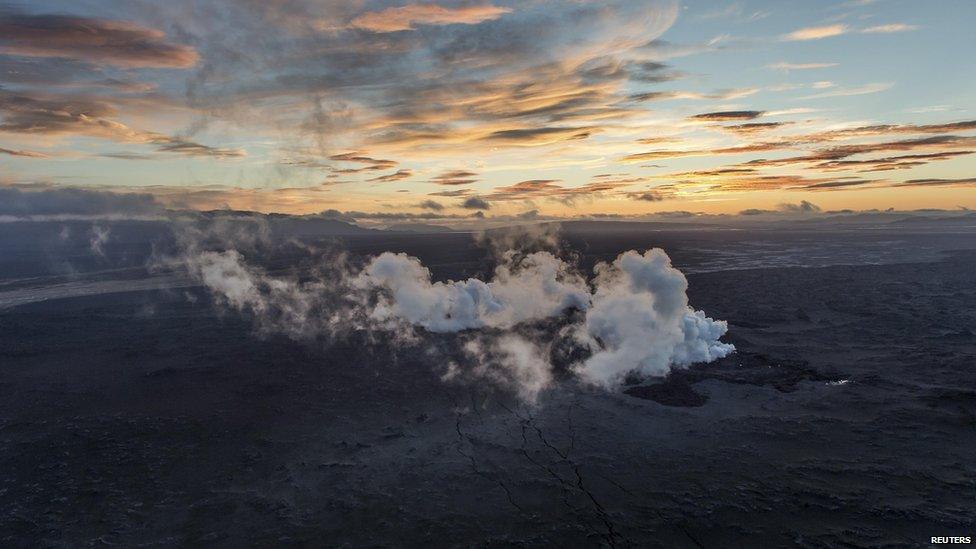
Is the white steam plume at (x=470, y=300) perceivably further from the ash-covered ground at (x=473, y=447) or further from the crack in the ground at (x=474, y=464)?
the crack in the ground at (x=474, y=464)

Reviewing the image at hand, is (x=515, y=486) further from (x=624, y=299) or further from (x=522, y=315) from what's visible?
(x=522, y=315)

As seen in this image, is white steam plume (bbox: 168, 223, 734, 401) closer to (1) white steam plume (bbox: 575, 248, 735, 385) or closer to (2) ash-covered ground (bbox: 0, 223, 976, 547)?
(1) white steam plume (bbox: 575, 248, 735, 385)


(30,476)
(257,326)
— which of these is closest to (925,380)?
(30,476)

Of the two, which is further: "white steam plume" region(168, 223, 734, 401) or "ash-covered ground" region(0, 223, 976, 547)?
"white steam plume" region(168, 223, 734, 401)

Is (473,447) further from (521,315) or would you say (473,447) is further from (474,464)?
(521,315)

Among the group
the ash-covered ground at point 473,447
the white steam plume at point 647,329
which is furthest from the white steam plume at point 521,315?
the ash-covered ground at point 473,447

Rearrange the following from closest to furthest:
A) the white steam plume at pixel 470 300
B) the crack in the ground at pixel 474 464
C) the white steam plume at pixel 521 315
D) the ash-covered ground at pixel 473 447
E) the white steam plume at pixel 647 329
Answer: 1. the ash-covered ground at pixel 473 447
2. the crack in the ground at pixel 474 464
3. the white steam plume at pixel 647 329
4. the white steam plume at pixel 521 315
5. the white steam plume at pixel 470 300

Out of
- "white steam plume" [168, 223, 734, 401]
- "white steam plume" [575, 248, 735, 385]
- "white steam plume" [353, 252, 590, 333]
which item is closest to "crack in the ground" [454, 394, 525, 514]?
"white steam plume" [168, 223, 734, 401]

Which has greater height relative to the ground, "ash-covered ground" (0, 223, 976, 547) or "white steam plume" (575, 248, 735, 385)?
"white steam plume" (575, 248, 735, 385)
